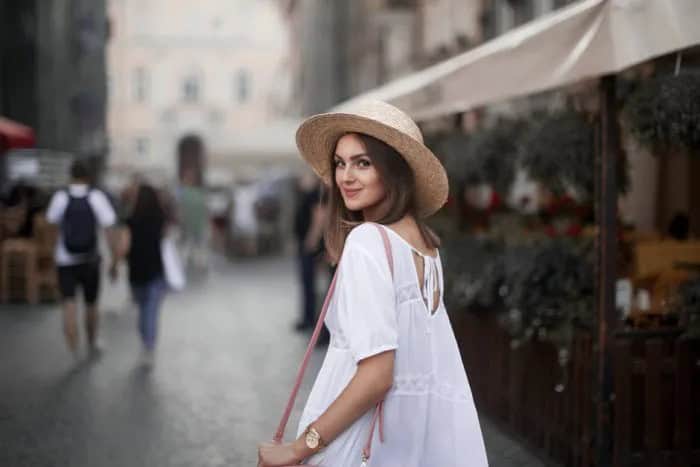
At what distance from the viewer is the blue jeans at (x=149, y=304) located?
9781 mm

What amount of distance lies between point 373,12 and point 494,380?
19162 mm

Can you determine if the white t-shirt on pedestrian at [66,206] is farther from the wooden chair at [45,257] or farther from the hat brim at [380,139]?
the hat brim at [380,139]

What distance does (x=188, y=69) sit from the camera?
208 feet

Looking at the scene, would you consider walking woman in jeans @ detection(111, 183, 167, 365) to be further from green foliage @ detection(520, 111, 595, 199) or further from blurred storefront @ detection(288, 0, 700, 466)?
green foliage @ detection(520, 111, 595, 199)

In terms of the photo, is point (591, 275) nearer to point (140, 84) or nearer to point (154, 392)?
point (154, 392)

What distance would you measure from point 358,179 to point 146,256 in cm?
714

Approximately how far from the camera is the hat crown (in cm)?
277

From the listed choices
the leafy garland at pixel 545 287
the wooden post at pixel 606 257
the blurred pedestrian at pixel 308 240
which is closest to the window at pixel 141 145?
the blurred pedestrian at pixel 308 240

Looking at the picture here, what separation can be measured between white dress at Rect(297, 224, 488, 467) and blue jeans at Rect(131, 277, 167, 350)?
7.17 meters

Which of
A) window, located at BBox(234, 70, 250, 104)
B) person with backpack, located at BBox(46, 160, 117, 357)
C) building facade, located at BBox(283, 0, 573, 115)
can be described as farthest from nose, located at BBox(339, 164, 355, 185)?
window, located at BBox(234, 70, 250, 104)

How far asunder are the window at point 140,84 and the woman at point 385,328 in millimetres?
61426

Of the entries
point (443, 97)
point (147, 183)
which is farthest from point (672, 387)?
point (147, 183)

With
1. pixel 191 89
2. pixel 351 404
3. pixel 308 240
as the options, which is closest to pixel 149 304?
pixel 308 240

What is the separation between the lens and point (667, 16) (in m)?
4.73
